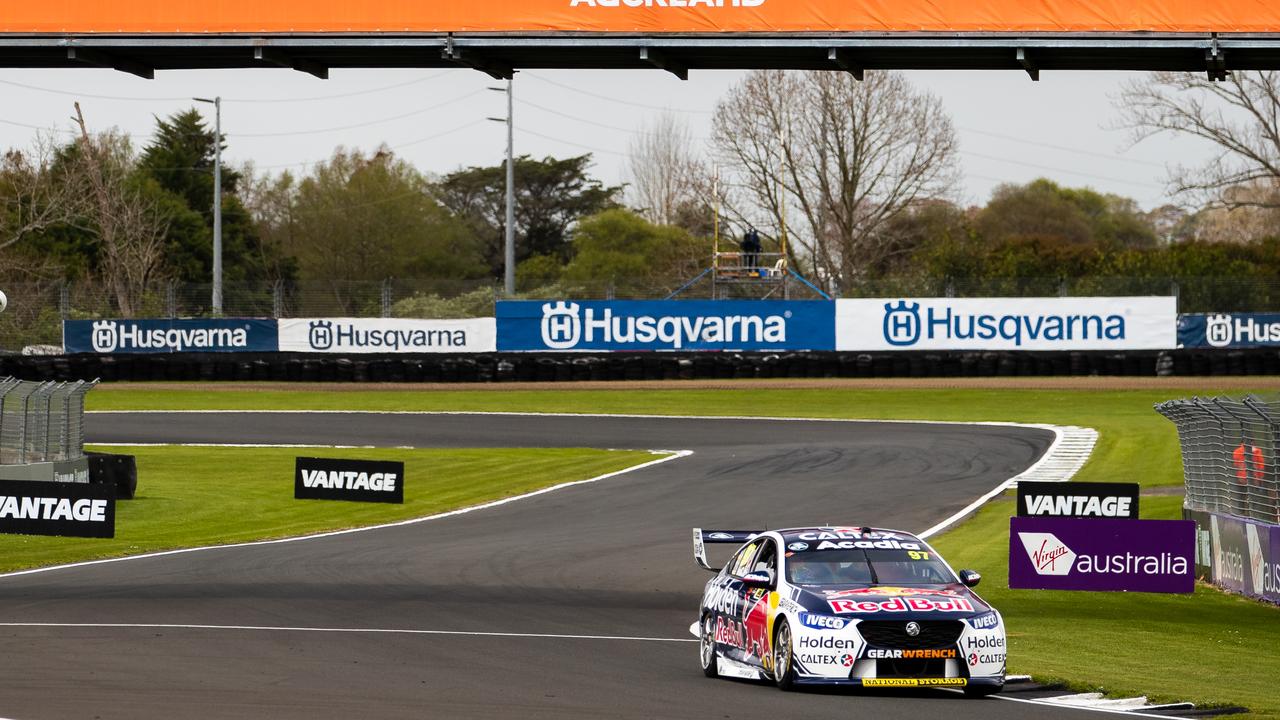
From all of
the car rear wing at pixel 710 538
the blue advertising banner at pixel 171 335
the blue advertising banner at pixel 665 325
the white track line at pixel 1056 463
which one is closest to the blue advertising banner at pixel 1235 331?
the blue advertising banner at pixel 665 325

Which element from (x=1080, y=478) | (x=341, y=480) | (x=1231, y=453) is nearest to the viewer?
(x=1231, y=453)

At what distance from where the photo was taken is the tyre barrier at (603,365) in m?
52.3

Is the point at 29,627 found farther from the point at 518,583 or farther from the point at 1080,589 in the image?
the point at 1080,589

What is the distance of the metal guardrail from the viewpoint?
2719cm

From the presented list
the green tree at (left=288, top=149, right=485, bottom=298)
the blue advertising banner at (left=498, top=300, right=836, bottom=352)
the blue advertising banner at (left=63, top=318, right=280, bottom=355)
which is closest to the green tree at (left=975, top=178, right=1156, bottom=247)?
the green tree at (left=288, top=149, right=485, bottom=298)

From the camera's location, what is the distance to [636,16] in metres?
19.5

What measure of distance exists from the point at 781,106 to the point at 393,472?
47169 millimetres

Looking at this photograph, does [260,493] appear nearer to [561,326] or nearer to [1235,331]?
[561,326]

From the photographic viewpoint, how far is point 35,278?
266ft

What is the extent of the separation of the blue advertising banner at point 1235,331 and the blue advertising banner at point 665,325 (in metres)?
12.4

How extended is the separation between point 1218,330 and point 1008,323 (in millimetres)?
7229

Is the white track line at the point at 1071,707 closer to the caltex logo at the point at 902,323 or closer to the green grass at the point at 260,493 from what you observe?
the green grass at the point at 260,493

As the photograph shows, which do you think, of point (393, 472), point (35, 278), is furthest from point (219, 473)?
point (35, 278)

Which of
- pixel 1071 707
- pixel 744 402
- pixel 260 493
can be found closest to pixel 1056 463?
pixel 744 402
